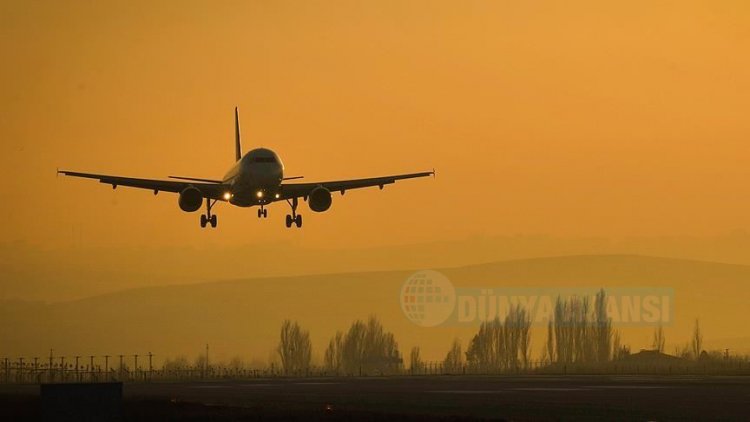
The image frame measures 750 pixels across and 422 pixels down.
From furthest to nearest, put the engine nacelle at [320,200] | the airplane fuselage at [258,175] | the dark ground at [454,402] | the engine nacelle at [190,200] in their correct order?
the engine nacelle at [320,200], the engine nacelle at [190,200], the airplane fuselage at [258,175], the dark ground at [454,402]

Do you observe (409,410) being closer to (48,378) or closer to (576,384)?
(576,384)

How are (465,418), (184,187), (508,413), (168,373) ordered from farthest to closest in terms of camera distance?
(168,373), (184,187), (508,413), (465,418)

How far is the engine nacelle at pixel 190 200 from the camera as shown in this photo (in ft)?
333

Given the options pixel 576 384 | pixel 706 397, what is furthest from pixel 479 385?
pixel 706 397

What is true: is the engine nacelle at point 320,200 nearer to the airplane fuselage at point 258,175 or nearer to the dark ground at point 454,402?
the airplane fuselage at point 258,175

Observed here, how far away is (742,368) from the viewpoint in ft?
503

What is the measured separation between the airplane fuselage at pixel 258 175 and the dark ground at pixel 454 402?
14.3m

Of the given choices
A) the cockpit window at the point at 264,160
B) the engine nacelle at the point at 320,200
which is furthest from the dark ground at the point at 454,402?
the cockpit window at the point at 264,160

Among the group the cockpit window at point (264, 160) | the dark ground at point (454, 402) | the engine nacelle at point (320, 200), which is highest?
the cockpit window at point (264, 160)

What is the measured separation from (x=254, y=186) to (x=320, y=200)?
32.4ft

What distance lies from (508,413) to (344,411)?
29.3 feet

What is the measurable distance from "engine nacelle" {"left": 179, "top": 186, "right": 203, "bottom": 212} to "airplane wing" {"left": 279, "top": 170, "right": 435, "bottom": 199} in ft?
20.4

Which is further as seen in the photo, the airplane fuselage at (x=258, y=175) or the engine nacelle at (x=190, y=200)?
the engine nacelle at (x=190, y=200)

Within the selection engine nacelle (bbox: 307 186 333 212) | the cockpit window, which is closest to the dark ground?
engine nacelle (bbox: 307 186 333 212)
